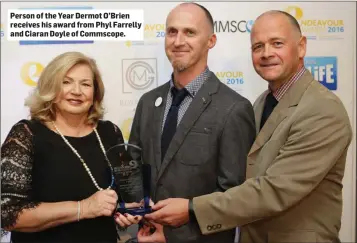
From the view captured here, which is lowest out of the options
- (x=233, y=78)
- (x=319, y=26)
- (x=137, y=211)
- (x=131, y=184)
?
(x=137, y=211)

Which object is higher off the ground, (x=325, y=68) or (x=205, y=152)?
(x=325, y=68)

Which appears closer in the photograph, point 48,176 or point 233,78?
point 48,176

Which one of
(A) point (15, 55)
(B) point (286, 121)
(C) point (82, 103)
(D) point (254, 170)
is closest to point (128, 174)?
(C) point (82, 103)

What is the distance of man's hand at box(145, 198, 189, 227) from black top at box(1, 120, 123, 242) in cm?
29

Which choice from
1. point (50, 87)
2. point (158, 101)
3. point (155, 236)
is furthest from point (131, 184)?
point (50, 87)

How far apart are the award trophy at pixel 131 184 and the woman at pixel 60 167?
0.04 m

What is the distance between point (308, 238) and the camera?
1.59 metres

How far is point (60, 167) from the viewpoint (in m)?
1.72

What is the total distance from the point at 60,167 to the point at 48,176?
60mm

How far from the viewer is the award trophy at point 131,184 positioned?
170 cm

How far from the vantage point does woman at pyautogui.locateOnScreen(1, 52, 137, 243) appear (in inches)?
65.3
